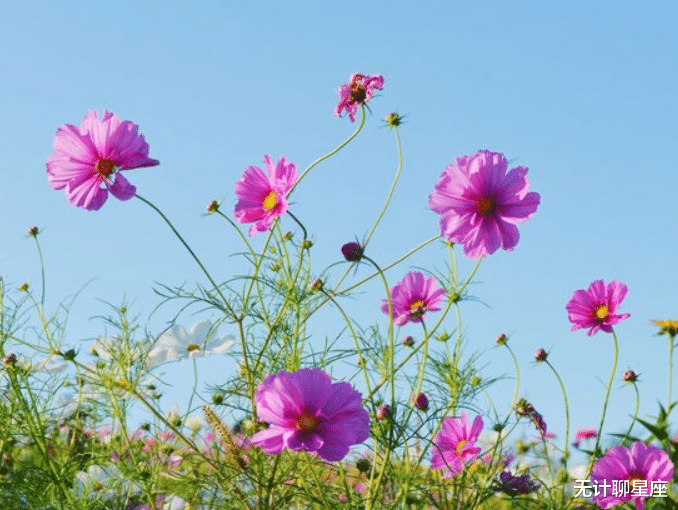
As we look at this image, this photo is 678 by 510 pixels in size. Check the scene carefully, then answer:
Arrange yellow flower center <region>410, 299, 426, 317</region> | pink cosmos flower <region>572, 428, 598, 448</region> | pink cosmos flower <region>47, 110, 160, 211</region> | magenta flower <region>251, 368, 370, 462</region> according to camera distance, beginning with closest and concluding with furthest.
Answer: magenta flower <region>251, 368, 370, 462</region> → pink cosmos flower <region>47, 110, 160, 211</region> → yellow flower center <region>410, 299, 426, 317</region> → pink cosmos flower <region>572, 428, 598, 448</region>

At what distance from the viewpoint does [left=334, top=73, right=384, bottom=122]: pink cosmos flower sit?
159 centimetres

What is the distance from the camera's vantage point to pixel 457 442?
5.79 ft

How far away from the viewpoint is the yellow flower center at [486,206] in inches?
55.6

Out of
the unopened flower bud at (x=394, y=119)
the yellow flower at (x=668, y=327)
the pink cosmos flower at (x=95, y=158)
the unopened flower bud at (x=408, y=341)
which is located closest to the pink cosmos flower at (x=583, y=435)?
the yellow flower at (x=668, y=327)

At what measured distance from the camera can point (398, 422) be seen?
4.67ft

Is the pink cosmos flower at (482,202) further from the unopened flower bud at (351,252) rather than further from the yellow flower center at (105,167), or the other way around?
the yellow flower center at (105,167)

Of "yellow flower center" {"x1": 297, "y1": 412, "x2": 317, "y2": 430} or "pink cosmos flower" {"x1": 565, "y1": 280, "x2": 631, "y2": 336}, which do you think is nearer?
"yellow flower center" {"x1": 297, "y1": 412, "x2": 317, "y2": 430}

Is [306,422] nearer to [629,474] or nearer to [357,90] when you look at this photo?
[357,90]

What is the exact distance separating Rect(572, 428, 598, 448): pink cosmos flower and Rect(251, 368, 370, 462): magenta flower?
2060 mm

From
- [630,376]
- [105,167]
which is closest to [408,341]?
[630,376]

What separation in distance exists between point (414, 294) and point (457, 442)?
30 cm

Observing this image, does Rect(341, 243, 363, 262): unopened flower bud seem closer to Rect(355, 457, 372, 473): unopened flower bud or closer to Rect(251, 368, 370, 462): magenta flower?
Rect(251, 368, 370, 462): magenta flower

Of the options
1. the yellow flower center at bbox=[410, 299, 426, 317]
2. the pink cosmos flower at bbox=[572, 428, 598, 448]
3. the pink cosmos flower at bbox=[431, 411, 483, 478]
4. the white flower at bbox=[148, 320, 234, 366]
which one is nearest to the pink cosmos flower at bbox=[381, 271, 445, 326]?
the yellow flower center at bbox=[410, 299, 426, 317]

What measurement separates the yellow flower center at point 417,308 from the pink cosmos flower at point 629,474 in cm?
48
